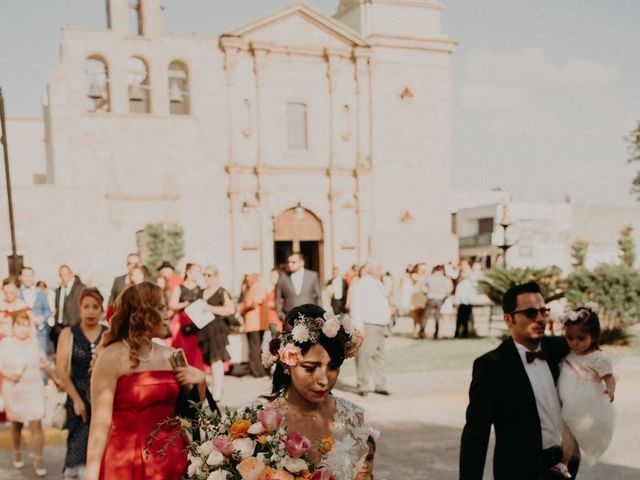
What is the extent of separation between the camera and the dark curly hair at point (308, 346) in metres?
2.73

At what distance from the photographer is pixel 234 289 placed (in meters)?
28.5

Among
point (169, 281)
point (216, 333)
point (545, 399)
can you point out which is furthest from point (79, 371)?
point (169, 281)

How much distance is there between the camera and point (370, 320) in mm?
9266

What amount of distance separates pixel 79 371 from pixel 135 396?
1755 mm

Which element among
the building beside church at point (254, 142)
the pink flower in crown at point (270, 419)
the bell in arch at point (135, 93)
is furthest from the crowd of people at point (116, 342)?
the building beside church at point (254, 142)

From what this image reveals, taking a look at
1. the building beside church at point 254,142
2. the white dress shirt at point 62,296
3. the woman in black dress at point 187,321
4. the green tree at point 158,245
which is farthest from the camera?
the building beside church at point 254,142

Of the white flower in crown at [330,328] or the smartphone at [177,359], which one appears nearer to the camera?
the white flower in crown at [330,328]

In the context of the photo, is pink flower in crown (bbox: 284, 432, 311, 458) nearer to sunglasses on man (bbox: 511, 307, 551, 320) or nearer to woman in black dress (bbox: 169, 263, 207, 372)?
sunglasses on man (bbox: 511, 307, 551, 320)

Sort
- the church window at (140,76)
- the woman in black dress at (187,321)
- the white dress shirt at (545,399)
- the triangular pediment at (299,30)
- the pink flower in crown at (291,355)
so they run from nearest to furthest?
the pink flower in crown at (291,355) < the white dress shirt at (545,399) < the woman in black dress at (187,321) < the church window at (140,76) < the triangular pediment at (299,30)

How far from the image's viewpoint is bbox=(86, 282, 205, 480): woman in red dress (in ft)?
12.1

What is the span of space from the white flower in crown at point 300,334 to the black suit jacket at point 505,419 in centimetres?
130

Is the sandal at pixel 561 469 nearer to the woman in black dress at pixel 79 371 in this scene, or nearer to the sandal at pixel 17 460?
the woman in black dress at pixel 79 371

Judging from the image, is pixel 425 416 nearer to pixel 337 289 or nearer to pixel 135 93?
pixel 337 289

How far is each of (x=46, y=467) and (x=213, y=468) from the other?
510 centimetres
